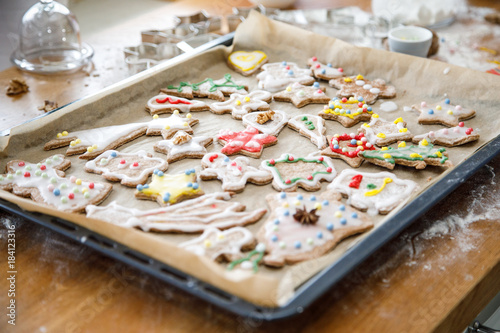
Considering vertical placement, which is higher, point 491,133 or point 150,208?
point 491,133

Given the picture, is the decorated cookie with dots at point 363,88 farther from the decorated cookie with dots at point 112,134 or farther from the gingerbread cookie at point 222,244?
the gingerbread cookie at point 222,244

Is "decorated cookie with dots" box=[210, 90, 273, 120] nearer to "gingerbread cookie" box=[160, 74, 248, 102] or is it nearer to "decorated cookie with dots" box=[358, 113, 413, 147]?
"gingerbread cookie" box=[160, 74, 248, 102]

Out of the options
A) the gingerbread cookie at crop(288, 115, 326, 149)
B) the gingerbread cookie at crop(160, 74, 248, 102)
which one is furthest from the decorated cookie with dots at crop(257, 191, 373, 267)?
the gingerbread cookie at crop(160, 74, 248, 102)

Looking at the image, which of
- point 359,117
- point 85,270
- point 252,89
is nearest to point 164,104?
point 252,89

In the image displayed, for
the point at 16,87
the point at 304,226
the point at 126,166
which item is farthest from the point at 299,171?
the point at 16,87

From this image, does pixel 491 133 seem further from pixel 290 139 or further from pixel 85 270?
pixel 85 270

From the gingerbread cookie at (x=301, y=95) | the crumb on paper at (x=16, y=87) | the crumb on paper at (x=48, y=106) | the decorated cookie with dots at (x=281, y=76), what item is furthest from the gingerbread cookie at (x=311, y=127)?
the crumb on paper at (x=16, y=87)
